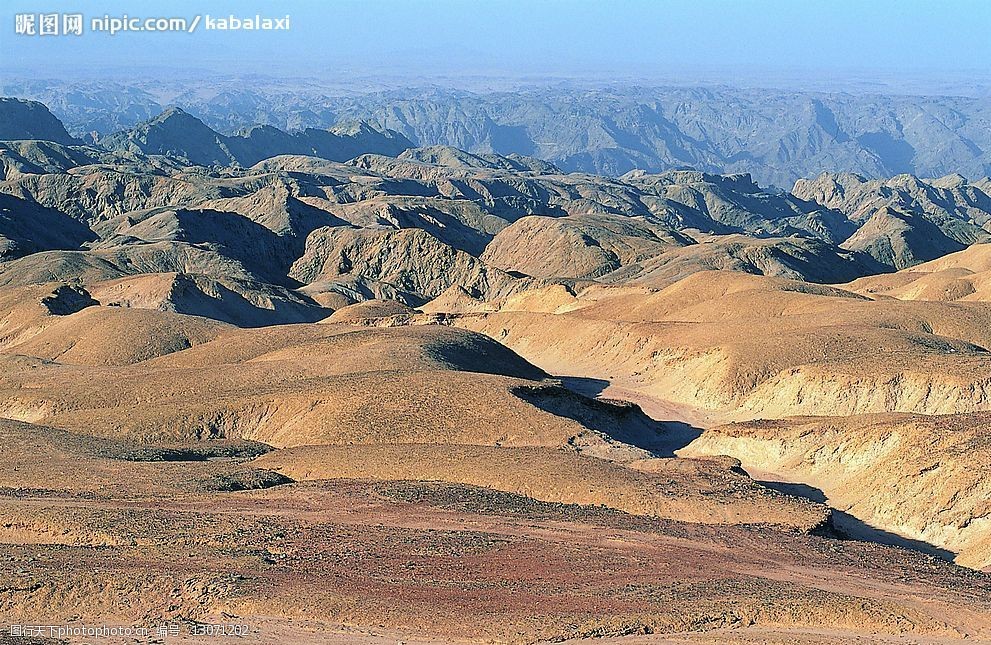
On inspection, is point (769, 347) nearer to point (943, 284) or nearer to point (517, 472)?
point (517, 472)

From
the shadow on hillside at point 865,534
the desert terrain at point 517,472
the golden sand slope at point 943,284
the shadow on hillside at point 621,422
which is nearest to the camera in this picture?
the desert terrain at point 517,472

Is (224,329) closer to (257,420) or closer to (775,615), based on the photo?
(257,420)

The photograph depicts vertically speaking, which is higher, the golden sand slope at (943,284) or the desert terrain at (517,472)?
the desert terrain at (517,472)

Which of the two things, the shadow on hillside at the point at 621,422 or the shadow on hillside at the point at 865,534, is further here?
the shadow on hillside at the point at 621,422

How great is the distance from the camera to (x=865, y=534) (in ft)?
145

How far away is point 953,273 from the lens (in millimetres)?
117938

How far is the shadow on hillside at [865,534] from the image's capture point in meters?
41.4

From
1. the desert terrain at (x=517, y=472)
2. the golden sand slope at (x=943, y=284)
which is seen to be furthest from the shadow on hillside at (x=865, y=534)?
the golden sand slope at (x=943, y=284)

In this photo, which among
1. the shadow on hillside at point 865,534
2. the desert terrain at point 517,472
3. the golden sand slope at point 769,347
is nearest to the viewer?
the desert terrain at point 517,472

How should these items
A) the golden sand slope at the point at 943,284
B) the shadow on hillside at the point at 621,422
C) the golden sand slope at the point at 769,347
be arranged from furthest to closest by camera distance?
1. the golden sand slope at the point at 943,284
2. the golden sand slope at the point at 769,347
3. the shadow on hillside at the point at 621,422

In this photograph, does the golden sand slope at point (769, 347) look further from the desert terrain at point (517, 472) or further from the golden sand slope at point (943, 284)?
the golden sand slope at point (943, 284)

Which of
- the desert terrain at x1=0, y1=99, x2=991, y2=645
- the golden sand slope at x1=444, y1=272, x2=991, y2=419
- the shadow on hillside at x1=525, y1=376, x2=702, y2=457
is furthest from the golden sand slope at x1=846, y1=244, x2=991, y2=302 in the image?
the shadow on hillside at x1=525, y1=376, x2=702, y2=457

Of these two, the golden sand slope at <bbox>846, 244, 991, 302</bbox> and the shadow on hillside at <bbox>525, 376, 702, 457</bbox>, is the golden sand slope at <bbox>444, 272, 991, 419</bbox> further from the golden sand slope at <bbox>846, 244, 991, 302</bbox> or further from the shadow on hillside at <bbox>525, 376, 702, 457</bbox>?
the golden sand slope at <bbox>846, 244, 991, 302</bbox>

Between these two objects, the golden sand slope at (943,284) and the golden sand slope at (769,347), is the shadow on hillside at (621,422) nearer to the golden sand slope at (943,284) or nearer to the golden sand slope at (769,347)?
the golden sand slope at (769,347)
